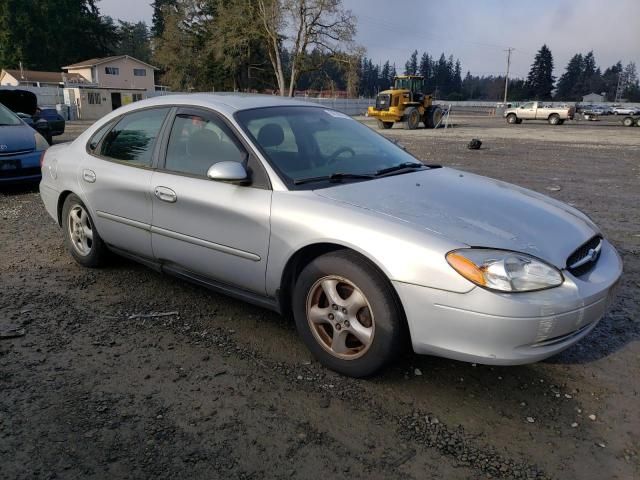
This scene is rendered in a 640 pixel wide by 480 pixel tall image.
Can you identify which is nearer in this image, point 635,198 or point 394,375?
point 394,375

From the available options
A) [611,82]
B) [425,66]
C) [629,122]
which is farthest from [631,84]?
[629,122]

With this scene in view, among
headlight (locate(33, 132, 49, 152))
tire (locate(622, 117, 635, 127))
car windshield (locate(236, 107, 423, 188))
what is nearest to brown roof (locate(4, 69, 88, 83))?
tire (locate(622, 117, 635, 127))

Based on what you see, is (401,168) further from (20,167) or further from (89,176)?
(20,167)

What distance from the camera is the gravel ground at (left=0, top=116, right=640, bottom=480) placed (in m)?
2.29

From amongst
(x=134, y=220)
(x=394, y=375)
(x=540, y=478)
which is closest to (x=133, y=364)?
(x=134, y=220)

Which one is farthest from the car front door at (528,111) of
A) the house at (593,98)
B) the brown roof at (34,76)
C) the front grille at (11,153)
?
the house at (593,98)

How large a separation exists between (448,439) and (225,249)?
173 centimetres

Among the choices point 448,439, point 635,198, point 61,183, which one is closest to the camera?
point 448,439

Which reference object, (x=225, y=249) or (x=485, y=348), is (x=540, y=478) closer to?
(x=485, y=348)

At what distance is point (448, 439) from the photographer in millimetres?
2453

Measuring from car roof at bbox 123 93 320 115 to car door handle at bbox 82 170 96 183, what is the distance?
0.64 meters

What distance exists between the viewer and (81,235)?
4.71 m

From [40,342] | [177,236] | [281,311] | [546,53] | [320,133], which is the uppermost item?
[546,53]

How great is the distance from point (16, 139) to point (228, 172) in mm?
6802
